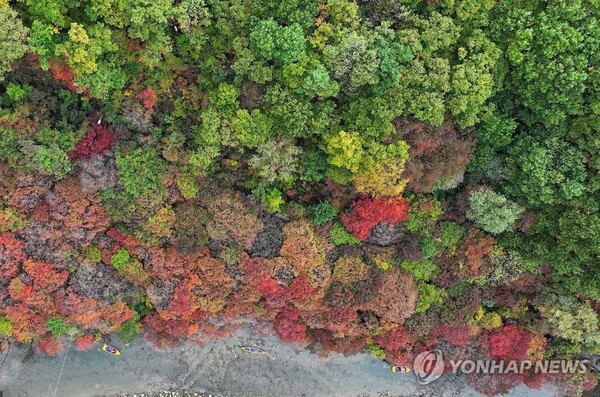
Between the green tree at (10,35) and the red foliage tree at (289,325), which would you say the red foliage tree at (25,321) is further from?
the green tree at (10,35)

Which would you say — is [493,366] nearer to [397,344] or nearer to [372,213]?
[397,344]

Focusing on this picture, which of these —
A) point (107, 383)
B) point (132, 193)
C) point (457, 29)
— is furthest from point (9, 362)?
point (457, 29)

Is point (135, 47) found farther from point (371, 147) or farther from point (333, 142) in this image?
point (371, 147)

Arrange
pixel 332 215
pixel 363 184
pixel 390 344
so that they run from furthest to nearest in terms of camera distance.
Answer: pixel 390 344 < pixel 332 215 < pixel 363 184

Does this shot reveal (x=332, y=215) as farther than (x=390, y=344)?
No

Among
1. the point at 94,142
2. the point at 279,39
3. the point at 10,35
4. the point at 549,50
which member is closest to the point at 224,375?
the point at 94,142

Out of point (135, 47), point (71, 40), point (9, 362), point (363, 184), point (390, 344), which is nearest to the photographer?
point (71, 40)

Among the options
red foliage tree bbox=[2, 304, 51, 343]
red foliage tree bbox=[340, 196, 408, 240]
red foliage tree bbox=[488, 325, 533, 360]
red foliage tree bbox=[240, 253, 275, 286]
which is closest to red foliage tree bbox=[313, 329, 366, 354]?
red foliage tree bbox=[240, 253, 275, 286]
